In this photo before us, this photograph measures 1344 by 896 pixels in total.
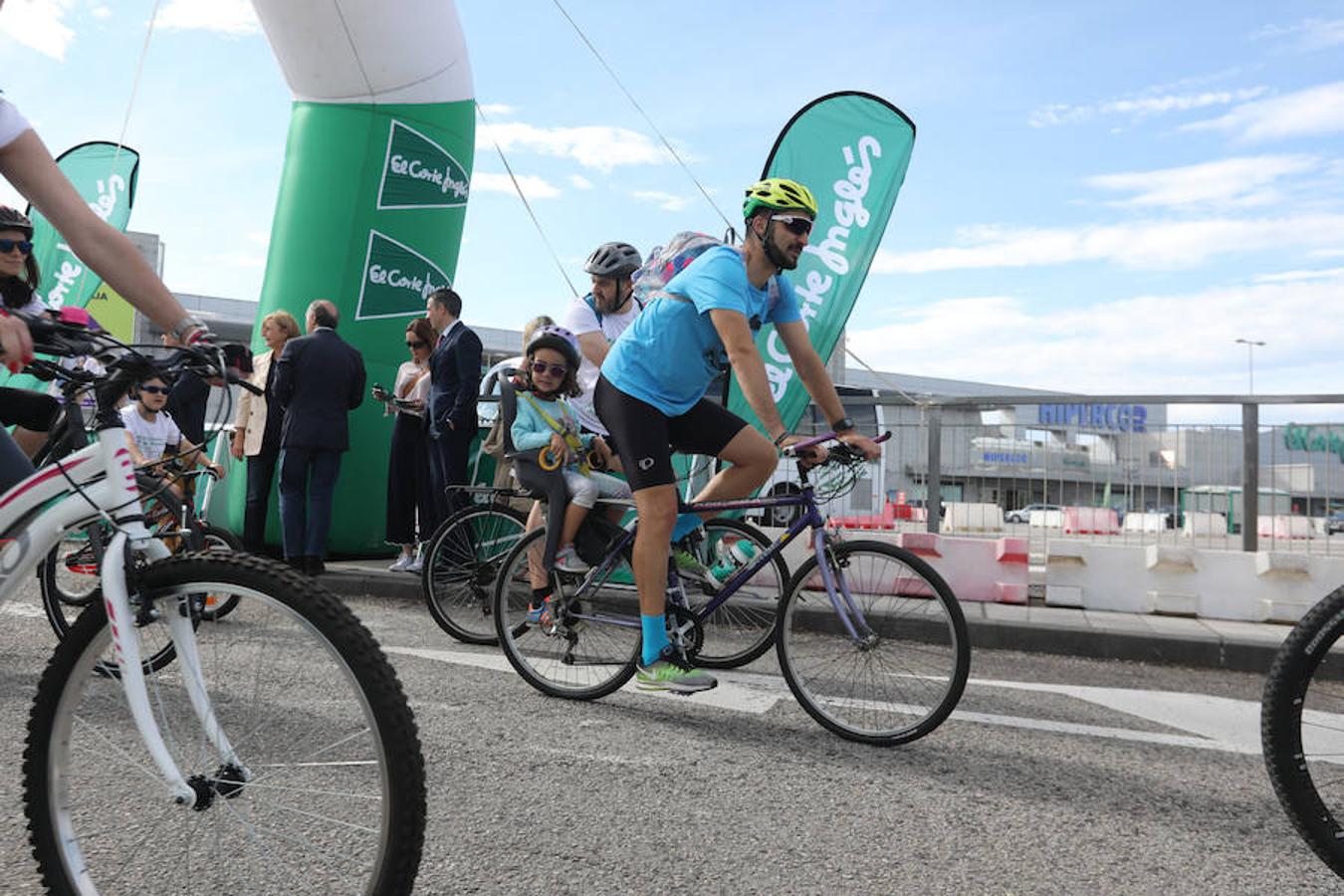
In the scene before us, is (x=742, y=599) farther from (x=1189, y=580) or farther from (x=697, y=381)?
(x=1189, y=580)

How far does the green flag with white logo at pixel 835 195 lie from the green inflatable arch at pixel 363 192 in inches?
118

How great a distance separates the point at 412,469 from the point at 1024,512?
14.5 ft

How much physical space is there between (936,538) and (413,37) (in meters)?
5.64

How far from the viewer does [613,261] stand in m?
6.12

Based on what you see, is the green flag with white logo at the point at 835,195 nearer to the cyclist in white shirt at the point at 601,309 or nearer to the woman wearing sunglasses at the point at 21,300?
the cyclist in white shirt at the point at 601,309

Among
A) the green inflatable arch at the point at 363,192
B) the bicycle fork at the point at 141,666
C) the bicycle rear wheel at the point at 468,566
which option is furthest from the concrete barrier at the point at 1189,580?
the bicycle fork at the point at 141,666

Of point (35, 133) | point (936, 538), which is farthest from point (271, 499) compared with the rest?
point (35, 133)

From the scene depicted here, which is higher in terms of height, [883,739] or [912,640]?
[912,640]

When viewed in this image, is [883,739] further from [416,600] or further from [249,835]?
[416,600]

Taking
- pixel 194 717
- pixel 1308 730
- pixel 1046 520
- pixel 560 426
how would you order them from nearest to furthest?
pixel 194 717
pixel 1308 730
pixel 560 426
pixel 1046 520

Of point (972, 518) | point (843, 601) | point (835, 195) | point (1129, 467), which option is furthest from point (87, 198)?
point (843, 601)

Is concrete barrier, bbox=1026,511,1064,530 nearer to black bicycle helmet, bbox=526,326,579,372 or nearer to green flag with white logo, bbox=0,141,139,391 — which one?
black bicycle helmet, bbox=526,326,579,372

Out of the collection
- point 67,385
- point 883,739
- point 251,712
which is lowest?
point 883,739

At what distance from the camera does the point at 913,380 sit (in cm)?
6512
